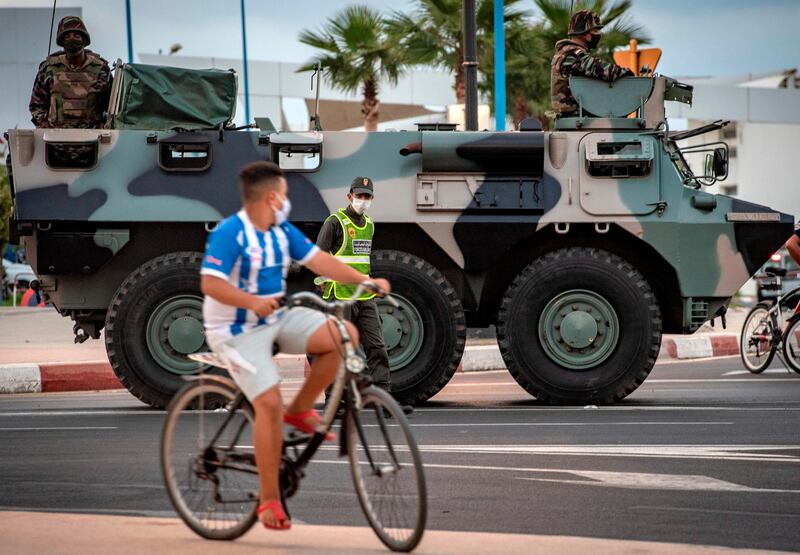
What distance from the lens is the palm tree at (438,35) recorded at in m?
27.2

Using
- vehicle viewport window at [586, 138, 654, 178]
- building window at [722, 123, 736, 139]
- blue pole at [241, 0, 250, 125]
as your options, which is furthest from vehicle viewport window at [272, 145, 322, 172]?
building window at [722, 123, 736, 139]

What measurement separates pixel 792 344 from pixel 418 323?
469 centimetres

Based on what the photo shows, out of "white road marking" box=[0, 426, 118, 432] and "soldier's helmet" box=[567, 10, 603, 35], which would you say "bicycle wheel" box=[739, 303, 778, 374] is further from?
"white road marking" box=[0, 426, 118, 432]

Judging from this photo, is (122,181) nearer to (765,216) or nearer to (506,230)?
(506,230)

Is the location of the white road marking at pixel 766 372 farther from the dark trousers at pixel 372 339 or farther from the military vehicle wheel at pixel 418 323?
the dark trousers at pixel 372 339

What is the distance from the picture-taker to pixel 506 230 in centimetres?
Answer: 1180

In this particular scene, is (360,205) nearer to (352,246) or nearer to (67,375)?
(352,246)

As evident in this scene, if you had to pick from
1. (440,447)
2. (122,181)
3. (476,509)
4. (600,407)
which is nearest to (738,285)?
(600,407)

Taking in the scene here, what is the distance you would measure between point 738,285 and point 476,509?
5.47m

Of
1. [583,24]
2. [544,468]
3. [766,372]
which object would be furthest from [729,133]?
[544,468]

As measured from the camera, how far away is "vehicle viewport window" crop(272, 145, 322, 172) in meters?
11.7

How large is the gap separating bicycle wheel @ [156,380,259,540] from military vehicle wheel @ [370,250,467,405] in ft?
17.8

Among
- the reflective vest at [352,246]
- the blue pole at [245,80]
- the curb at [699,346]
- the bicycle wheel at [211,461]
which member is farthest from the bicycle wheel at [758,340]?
the blue pole at [245,80]

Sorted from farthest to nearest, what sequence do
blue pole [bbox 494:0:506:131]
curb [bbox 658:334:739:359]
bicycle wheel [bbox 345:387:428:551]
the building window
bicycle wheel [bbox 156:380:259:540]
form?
the building window
curb [bbox 658:334:739:359]
blue pole [bbox 494:0:506:131]
bicycle wheel [bbox 156:380:259:540]
bicycle wheel [bbox 345:387:428:551]
